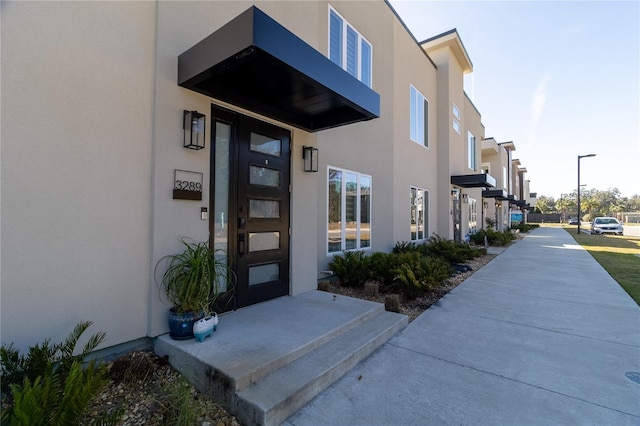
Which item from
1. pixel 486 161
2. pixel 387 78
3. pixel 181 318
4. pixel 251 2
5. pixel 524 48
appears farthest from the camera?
pixel 486 161

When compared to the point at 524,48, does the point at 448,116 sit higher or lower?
lower

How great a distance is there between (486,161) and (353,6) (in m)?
24.4

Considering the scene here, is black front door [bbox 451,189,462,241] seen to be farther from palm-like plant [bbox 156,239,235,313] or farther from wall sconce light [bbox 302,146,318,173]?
palm-like plant [bbox 156,239,235,313]

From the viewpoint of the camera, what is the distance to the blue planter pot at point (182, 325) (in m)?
3.18

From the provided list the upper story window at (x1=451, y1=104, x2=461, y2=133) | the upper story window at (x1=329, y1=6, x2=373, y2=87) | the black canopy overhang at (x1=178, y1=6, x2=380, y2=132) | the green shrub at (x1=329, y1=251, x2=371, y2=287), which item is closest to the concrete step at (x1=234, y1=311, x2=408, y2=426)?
the green shrub at (x1=329, y1=251, x2=371, y2=287)

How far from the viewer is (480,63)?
53.5ft

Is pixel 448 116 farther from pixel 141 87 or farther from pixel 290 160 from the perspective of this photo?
pixel 141 87

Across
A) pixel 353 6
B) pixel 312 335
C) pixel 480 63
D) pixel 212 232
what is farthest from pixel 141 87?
pixel 480 63

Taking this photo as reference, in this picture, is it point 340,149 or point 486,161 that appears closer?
point 340,149

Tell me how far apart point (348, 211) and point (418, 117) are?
21.2 feet

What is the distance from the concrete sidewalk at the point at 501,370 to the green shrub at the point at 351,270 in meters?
1.62

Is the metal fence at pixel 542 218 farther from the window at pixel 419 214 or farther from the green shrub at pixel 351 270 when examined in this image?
the green shrub at pixel 351 270

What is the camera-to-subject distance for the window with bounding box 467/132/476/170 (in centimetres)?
1723

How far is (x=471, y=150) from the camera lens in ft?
58.3
